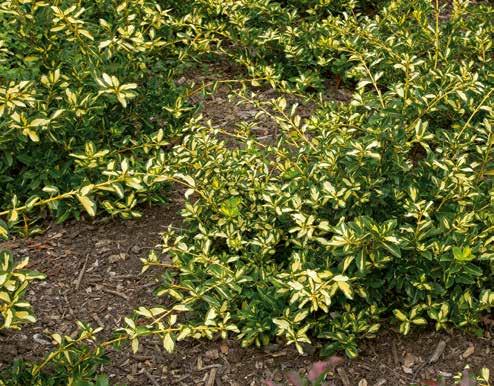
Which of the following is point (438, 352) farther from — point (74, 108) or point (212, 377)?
point (74, 108)

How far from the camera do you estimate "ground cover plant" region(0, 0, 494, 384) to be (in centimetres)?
311

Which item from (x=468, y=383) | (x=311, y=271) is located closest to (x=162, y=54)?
(x=311, y=271)

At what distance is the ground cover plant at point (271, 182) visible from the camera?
3.11 meters

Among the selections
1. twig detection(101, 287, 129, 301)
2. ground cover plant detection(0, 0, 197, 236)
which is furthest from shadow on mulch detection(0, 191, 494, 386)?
ground cover plant detection(0, 0, 197, 236)

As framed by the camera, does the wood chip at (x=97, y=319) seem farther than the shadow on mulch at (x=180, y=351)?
Yes

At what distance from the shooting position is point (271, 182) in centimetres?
370

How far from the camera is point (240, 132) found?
412cm

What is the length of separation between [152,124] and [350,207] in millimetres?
1468

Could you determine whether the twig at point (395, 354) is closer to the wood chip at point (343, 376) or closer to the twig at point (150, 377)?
the wood chip at point (343, 376)

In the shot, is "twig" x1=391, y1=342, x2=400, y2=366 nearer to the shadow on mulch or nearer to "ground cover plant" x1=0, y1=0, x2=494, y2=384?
the shadow on mulch

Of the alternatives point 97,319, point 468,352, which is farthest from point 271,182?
point 468,352

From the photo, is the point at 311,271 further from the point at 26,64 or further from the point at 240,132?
the point at 26,64

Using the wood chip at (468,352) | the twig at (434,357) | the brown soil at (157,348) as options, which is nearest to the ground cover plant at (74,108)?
the brown soil at (157,348)

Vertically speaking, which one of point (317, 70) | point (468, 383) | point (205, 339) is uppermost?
point (468, 383)
